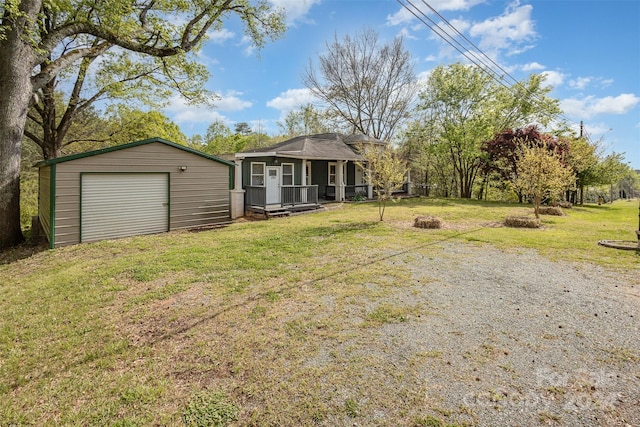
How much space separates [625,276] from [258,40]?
51.7 feet

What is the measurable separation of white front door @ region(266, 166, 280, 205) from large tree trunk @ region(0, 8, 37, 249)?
8413 millimetres

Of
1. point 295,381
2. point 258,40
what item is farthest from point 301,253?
point 258,40

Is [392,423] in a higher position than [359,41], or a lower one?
lower

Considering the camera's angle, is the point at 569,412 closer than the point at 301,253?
Yes

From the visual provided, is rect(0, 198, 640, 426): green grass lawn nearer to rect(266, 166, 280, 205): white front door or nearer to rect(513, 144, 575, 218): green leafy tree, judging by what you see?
rect(513, 144, 575, 218): green leafy tree

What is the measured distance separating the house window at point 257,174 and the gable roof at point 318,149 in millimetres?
660

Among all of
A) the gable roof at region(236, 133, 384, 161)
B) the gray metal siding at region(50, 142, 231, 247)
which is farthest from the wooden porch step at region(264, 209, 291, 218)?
the gable roof at region(236, 133, 384, 161)

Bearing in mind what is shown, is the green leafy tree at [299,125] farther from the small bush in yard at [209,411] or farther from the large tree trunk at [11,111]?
the small bush in yard at [209,411]

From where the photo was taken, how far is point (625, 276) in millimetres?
5254

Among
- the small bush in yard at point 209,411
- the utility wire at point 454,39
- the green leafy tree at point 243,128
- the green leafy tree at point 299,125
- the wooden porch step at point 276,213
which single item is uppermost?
the green leafy tree at point 243,128

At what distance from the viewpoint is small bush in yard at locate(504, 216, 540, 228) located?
10.2 meters

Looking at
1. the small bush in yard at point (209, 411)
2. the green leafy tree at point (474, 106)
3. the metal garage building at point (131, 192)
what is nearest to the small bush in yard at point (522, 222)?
the metal garage building at point (131, 192)

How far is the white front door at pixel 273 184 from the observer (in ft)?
46.7

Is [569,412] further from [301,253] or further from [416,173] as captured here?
[416,173]
